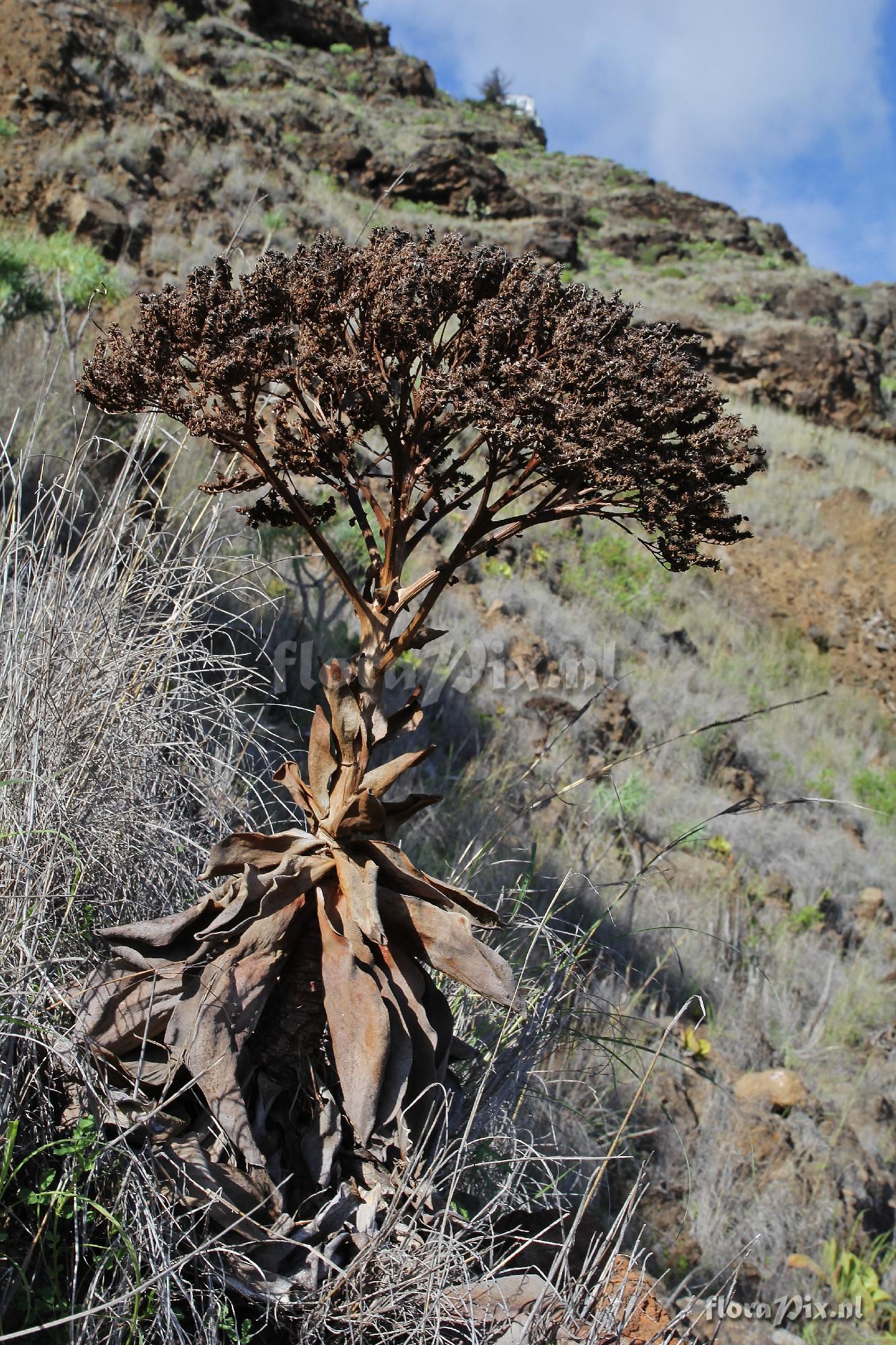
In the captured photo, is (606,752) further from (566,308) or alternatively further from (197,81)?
(197,81)

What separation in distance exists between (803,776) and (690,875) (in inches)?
108

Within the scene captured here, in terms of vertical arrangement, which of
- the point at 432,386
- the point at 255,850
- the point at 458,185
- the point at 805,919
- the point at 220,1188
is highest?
the point at 458,185

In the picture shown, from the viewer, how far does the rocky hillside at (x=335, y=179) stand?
333 inches

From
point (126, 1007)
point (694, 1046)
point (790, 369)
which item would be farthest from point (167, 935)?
point (790, 369)

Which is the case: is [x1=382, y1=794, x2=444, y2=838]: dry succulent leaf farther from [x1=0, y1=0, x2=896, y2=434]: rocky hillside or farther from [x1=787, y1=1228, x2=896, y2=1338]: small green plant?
[x1=787, y1=1228, x2=896, y2=1338]: small green plant

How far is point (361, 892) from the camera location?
5.20 feet

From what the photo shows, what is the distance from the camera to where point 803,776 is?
730 centimetres

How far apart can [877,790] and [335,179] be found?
1280 cm

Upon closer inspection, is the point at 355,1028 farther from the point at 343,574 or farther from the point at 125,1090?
the point at 343,574

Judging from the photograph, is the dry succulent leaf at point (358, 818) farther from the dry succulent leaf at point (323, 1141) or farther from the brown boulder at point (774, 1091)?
the brown boulder at point (774, 1091)

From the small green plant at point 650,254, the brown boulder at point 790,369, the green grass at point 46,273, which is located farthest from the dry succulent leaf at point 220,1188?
the small green plant at point 650,254

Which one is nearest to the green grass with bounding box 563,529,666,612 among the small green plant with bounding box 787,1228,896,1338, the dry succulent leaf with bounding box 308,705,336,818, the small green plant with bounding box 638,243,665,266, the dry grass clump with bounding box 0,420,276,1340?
the small green plant with bounding box 787,1228,896,1338

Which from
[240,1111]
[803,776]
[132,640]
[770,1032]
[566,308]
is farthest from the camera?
[803,776]

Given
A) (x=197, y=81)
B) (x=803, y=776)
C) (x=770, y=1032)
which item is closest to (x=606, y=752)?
(x=770, y=1032)
